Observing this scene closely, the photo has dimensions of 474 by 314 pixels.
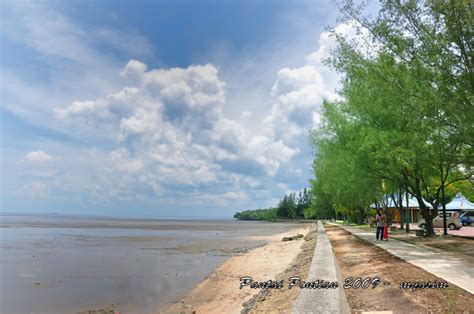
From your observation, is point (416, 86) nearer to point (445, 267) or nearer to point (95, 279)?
point (445, 267)

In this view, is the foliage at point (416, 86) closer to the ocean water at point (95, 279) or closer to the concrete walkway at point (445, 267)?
the concrete walkway at point (445, 267)

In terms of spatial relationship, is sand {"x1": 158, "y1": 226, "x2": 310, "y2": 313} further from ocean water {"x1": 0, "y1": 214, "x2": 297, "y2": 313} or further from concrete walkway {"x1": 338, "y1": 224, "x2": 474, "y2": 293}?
concrete walkway {"x1": 338, "y1": 224, "x2": 474, "y2": 293}

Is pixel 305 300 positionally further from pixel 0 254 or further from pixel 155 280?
pixel 0 254

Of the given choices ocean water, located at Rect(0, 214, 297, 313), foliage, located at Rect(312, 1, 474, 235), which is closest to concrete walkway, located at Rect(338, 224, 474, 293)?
foliage, located at Rect(312, 1, 474, 235)

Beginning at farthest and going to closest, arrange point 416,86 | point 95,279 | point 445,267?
point 95,279
point 416,86
point 445,267

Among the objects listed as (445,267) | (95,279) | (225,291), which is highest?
(445,267)

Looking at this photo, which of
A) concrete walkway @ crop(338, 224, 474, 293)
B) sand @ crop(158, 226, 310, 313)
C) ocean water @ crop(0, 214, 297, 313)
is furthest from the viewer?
ocean water @ crop(0, 214, 297, 313)

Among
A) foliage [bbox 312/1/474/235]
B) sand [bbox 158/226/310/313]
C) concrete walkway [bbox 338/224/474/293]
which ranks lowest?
sand [bbox 158/226/310/313]

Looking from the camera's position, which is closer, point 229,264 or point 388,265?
point 388,265

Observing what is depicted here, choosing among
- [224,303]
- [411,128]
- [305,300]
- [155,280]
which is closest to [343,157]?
[411,128]

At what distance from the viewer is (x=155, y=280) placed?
63.9 ft

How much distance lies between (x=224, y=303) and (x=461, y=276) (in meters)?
6.72

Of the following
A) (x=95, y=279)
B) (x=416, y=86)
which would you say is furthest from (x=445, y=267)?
(x=95, y=279)

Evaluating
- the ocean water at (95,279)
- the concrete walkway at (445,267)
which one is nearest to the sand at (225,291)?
the ocean water at (95,279)
